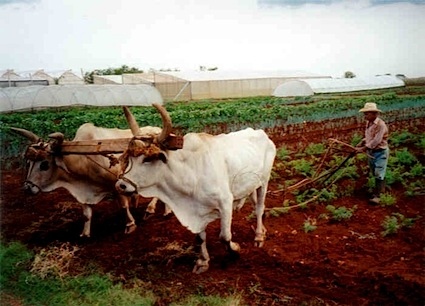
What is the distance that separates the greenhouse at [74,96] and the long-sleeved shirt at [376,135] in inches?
69.6

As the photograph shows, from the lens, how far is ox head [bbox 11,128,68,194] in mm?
3623

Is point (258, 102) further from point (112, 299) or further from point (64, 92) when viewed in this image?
point (112, 299)

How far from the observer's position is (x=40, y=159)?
3666mm

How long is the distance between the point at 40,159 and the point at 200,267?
1519 millimetres

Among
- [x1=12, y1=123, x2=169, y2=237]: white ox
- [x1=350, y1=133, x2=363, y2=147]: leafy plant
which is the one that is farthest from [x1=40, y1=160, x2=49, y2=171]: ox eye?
[x1=350, y1=133, x2=363, y2=147]: leafy plant

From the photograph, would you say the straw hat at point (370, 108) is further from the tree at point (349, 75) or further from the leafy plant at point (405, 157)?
the leafy plant at point (405, 157)

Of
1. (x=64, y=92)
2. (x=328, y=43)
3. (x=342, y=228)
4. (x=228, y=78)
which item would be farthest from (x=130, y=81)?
(x=342, y=228)

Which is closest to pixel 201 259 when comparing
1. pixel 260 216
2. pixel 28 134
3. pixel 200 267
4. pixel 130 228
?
pixel 200 267

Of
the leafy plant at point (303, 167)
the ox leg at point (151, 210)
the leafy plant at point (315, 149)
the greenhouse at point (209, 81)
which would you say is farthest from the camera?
the leafy plant at point (315, 149)

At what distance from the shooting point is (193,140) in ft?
10.5

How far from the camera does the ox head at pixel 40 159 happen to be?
3.62 m

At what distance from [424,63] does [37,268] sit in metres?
3.22

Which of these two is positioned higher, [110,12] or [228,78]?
[110,12]

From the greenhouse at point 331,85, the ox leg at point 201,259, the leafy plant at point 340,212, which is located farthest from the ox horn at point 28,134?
the leafy plant at point 340,212
